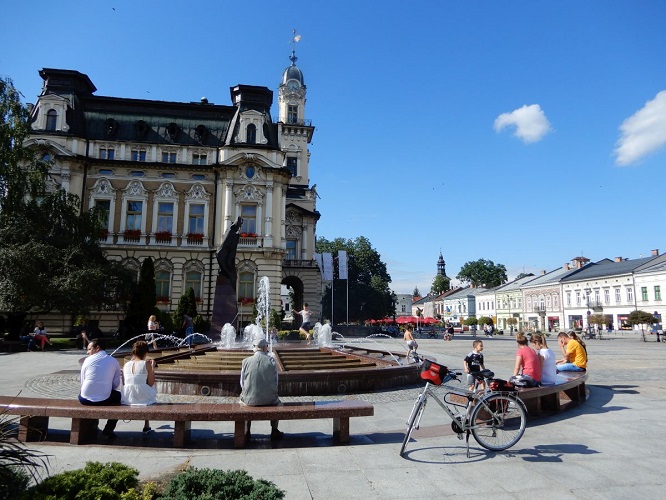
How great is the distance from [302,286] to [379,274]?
37.8m

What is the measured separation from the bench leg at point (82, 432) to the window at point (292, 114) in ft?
167

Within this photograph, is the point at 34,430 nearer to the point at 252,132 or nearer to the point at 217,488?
the point at 217,488

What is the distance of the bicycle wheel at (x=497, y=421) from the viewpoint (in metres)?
6.56

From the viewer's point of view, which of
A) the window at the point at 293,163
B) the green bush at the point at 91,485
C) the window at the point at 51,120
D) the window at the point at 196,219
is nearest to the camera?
the green bush at the point at 91,485

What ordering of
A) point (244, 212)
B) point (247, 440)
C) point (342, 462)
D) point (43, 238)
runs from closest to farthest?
1. point (342, 462)
2. point (247, 440)
3. point (43, 238)
4. point (244, 212)

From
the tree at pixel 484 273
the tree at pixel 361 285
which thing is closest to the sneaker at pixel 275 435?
the tree at pixel 361 285

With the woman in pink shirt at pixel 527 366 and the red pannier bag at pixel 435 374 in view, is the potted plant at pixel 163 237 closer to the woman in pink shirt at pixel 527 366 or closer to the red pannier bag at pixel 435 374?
the woman in pink shirt at pixel 527 366

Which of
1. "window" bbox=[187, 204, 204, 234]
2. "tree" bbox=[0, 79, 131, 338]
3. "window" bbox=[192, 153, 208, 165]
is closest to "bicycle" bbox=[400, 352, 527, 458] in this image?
"tree" bbox=[0, 79, 131, 338]

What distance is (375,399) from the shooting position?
431 inches

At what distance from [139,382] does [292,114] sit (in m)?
51.3

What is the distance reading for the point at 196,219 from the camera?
124 feet

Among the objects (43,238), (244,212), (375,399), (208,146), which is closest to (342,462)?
(375,399)

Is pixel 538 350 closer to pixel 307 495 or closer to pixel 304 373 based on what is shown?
pixel 304 373

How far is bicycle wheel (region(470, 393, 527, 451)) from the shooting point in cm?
656
